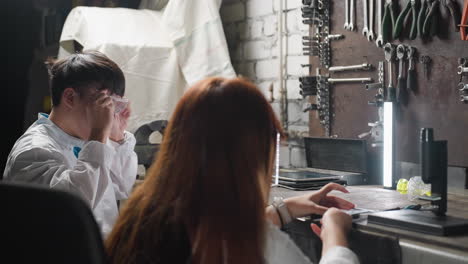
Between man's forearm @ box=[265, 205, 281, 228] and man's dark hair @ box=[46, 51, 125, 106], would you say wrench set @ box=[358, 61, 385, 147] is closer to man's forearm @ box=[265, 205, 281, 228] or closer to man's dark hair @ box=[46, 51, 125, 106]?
man's forearm @ box=[265, 205, 281, 228]

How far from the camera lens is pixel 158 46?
11.2 ft

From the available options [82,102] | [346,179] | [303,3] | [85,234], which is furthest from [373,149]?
[85,234]

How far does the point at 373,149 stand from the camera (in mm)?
2805

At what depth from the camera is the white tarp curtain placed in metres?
3.33

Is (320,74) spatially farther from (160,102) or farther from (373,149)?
(160,102)

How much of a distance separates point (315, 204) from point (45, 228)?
1046mm

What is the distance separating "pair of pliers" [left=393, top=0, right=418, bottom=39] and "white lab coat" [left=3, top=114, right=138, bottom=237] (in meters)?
1.31

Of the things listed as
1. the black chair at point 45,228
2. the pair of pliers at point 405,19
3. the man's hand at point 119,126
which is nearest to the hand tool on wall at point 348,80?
the pair of pliers at point 405,19

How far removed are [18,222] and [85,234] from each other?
0.33ft

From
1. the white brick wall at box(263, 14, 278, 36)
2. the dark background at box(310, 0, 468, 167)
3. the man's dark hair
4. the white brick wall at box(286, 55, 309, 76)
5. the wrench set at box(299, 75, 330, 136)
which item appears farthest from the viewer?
the white brick wall at box(263, 14, 278, 36)

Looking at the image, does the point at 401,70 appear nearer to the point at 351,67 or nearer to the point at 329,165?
the point at 351,67


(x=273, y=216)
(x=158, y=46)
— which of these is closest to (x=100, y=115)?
(x=273, y=216)

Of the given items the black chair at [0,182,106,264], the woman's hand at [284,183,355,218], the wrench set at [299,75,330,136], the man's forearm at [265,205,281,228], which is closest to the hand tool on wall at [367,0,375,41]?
the wrench set at [299,75,330,136]

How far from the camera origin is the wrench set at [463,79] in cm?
236
